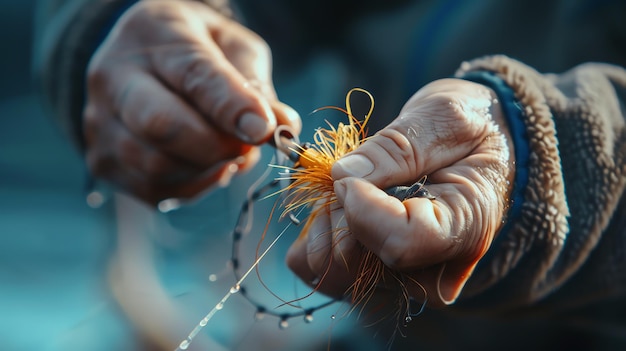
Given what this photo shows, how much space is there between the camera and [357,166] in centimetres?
37

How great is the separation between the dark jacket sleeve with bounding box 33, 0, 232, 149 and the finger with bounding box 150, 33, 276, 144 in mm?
193

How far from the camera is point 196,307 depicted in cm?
96

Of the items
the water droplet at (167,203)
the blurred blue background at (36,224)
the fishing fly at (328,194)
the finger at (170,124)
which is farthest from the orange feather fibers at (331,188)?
the blurred blue background at (36,224)

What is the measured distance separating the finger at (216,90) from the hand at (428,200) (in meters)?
0.24

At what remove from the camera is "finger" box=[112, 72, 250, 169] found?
71 cm

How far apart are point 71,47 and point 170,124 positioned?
1.03 ft

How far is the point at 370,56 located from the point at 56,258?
2.76 ft

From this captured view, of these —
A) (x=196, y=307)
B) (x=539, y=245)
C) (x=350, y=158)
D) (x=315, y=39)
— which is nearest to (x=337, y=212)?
(x=350, y=158)

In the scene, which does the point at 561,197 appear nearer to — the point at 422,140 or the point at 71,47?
the point at 422,140

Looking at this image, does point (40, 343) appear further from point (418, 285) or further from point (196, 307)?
point (418, 285)

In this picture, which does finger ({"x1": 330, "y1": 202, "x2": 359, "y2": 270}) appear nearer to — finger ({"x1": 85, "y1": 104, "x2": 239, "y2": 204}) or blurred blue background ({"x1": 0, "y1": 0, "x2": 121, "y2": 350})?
finger ({"x1": 85, "y1": 104, "x2": 239, "y2": 204})

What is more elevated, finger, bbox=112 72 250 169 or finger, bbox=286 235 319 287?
finger, bbox=286 235 319 287

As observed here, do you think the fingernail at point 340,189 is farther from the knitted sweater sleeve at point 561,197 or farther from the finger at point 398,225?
the knitted sweater sleeve at point 561,197

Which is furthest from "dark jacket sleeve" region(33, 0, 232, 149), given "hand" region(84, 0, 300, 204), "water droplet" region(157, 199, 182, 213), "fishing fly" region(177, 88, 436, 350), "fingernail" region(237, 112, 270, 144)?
"fishing fly" region(177, 88, 436, 350)
